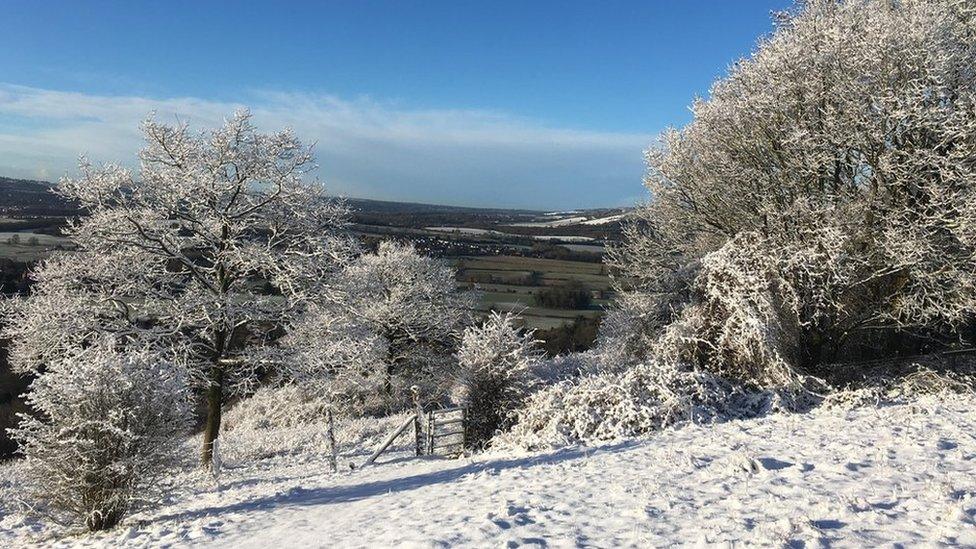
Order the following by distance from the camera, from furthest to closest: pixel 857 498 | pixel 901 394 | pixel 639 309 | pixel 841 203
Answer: pixel 639 309 < pixel 841 203 < pixel 901 394 < pixel 857 498

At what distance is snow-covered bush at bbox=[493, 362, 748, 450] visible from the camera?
36.3ft

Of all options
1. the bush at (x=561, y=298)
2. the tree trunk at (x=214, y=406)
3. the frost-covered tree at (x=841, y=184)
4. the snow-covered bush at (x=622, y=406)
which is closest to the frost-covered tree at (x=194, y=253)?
the tree trunk at (x=214, y=406)

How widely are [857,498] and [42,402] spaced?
9.78 metres

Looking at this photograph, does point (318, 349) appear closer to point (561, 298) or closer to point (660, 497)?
point (660, 497)

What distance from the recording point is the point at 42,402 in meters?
7.60

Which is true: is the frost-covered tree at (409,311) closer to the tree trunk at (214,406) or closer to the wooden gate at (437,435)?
the tree trunk at (214,406)

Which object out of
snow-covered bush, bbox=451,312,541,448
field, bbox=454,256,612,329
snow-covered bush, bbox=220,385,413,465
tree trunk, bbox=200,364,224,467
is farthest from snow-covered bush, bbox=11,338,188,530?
field, bbox=454,256,612,329

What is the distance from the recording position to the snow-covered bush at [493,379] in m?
13.8

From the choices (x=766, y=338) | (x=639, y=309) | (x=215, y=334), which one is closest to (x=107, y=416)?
(x=215, y=334)

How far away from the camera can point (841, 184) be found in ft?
47.8

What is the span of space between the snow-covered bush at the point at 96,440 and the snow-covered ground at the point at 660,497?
0.47m

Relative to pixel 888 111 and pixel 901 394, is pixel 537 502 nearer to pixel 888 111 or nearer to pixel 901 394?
pixel 901 394

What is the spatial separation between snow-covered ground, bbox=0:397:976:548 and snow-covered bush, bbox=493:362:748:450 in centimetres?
93

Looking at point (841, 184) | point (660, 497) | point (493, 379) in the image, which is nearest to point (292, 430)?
point (493, 379)
